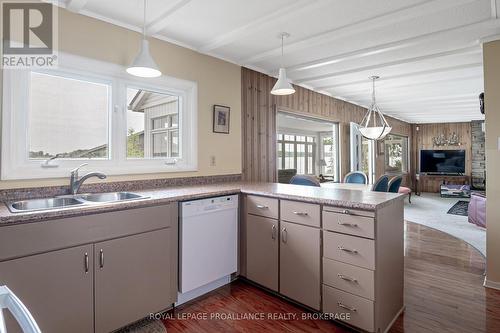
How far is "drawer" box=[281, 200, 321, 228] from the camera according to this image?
81.9 inches

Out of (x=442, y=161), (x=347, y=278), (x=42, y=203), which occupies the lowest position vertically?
(x=347, y=278)

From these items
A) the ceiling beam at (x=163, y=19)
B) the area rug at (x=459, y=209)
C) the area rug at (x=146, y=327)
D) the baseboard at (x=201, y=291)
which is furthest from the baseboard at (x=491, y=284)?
the area rug at (x=459, y=209)

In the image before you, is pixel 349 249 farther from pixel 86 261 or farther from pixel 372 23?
pixel 372 23

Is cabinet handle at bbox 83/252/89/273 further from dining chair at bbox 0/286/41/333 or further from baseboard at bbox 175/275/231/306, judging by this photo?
dining chair at bbox 0/286/41/333

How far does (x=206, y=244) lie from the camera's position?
2.37 metres

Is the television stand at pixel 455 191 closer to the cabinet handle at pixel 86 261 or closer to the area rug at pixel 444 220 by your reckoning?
the area rug at pixel 444 220

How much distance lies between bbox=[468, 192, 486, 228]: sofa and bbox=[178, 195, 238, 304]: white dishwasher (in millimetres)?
4414

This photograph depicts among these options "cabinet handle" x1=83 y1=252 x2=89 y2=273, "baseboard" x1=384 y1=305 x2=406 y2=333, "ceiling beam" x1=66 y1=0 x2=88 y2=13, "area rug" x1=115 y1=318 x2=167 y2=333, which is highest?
"ceiling beam" x1=66 y1=0 x2=88 y2=13

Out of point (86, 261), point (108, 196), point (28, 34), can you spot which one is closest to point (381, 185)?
point (108, 196)

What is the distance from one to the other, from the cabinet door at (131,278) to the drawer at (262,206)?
2.46 feet

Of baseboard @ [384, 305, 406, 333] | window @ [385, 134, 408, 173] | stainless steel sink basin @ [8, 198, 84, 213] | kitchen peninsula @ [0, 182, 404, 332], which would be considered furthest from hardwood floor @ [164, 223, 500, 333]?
window @ [385, 134, 408, 173]

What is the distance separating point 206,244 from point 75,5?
2078mm

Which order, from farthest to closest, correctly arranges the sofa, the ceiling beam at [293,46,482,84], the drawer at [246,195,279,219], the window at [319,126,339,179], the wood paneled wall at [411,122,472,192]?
Result: the wood paneled wall at [411,122,472,192] < the window at [319,126,339,179] < the sofa < the ceiling beam at [293,46,482,84] < the drawer at [246,195,279,219]

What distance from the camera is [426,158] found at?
9.88 m
